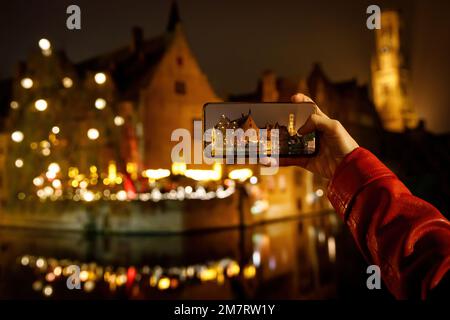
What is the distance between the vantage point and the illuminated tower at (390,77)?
66.9 m

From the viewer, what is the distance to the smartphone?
2070 mm

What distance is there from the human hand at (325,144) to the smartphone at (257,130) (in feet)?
0.12

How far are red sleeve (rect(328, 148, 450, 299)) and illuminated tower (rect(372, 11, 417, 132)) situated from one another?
6896cm

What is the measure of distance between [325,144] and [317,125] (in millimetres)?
94

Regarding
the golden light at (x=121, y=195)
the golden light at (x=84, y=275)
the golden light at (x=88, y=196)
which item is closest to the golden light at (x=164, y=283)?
the golden light at (x=84, y=275)

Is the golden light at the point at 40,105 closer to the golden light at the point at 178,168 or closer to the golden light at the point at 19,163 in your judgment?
the golden light at the point at 19,163

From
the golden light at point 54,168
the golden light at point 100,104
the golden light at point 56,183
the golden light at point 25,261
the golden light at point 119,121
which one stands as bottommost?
the golden light at point 25,261

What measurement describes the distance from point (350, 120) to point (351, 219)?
150 ft

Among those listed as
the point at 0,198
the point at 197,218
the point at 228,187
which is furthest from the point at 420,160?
the point at 0,198

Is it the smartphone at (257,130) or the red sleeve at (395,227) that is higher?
the smartphone at (257,130)

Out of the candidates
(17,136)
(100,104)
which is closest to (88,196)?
(100,104)

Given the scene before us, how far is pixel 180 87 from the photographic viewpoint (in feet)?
91.8

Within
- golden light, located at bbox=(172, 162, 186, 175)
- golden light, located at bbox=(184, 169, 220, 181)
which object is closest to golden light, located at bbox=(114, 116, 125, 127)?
golden light, located at bbox=(172, 162, 186, 175)

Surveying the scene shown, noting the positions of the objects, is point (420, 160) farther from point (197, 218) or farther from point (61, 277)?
Result: point (61, 277)
